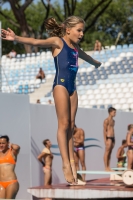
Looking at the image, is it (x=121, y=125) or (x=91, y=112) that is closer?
(x=91, y=112)

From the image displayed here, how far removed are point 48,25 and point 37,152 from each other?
311 inches

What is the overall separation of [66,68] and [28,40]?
579 millimetres

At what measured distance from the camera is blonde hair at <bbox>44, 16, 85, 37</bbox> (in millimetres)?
5942

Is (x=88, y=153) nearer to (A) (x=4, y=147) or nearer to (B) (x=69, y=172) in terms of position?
(A) (x=4, y=147)

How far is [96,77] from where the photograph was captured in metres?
23.6

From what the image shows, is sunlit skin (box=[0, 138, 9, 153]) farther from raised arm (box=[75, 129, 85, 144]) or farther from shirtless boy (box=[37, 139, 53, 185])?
raised arm (box=[75, 129, 85, 144])

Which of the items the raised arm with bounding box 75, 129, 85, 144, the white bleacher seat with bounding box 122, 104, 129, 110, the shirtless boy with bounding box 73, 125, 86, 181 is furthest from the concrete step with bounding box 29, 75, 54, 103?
the raised arm with bounding box 75, 129, 85, 144

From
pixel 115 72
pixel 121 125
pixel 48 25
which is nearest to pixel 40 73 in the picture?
pixel 115 72

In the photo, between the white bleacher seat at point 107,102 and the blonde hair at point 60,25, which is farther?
the white bleacher seat at point 107,102

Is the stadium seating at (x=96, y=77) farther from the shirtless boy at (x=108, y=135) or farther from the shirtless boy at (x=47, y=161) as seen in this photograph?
the shirtless boy at (x=47, y=161)

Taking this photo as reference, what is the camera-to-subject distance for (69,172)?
585 centimetres

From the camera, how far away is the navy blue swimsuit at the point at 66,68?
5.95 metres

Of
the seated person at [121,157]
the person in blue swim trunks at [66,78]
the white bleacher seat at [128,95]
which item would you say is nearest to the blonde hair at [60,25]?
the person in blue swim trunks at [66,78]

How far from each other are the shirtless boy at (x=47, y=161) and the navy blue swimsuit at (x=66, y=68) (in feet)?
24.3
